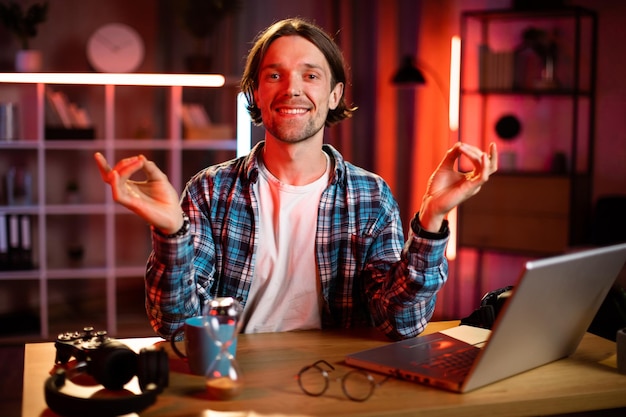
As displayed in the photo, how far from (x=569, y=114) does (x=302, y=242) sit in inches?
142

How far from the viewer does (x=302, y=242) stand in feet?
6.81

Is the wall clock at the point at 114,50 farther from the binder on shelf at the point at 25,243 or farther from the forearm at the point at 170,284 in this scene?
the forearm at the point at 170,284

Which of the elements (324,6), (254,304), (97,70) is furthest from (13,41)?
(254,304)

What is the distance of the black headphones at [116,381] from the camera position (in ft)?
4.20

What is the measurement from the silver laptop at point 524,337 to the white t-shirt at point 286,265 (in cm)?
42

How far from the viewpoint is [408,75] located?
5.07m

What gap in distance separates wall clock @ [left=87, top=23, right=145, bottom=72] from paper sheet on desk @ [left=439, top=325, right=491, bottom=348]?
384cm

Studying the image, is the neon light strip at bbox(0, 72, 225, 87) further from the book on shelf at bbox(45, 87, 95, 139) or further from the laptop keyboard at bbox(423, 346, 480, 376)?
the laptop keyboard at bbox(423, 346, 480, 376)

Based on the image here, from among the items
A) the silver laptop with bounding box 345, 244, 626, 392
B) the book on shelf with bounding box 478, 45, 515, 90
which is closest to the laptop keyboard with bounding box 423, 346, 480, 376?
the silver laptop with bounding box 345, 244, 626, 392

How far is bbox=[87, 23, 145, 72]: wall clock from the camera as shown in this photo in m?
5.19

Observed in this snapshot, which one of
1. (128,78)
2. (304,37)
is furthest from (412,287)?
(128,78)

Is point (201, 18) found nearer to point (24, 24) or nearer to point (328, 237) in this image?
point (24, 24)

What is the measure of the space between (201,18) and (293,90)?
3447 millimetres

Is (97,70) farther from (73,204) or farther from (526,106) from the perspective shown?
(526,106)
